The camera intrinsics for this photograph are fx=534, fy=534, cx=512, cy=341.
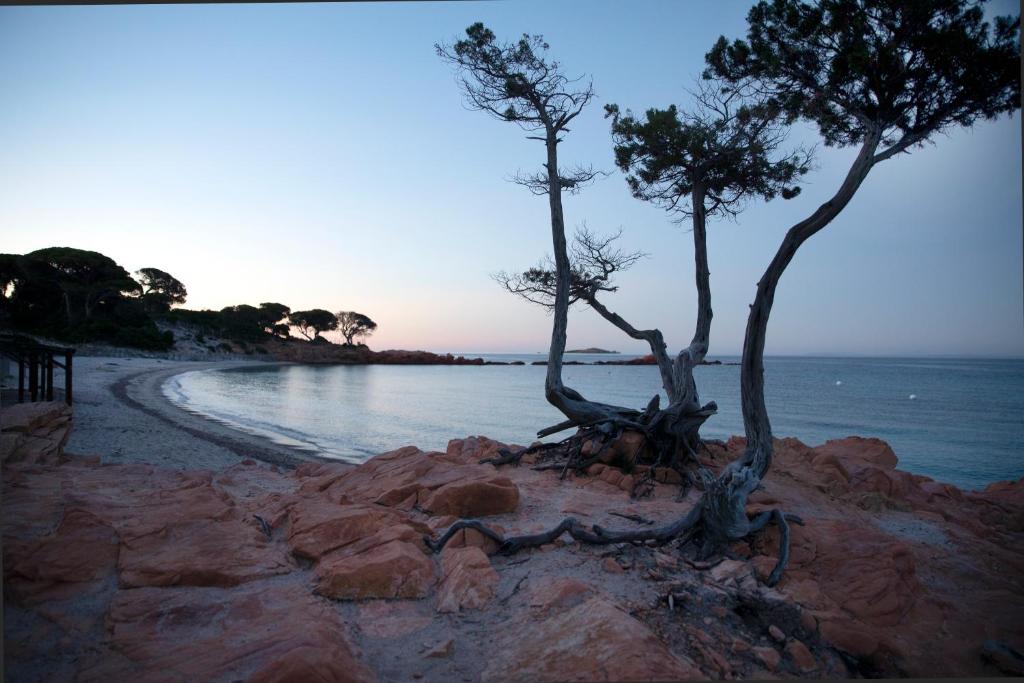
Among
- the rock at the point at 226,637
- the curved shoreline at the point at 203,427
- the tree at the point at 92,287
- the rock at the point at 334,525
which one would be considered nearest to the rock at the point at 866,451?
the rock at the point at 334,525

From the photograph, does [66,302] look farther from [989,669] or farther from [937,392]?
[937,392]

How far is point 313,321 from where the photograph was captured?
6694 cm

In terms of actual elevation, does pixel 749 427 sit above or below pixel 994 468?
above

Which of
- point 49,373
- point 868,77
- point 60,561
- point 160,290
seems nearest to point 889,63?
point 868,77

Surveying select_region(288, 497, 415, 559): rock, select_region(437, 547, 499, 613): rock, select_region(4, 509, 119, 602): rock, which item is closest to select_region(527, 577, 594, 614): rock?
select_region(437, 547, 499, 613): rock

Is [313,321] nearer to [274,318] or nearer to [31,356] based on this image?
[274,318]

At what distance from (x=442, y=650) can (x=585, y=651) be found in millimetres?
700

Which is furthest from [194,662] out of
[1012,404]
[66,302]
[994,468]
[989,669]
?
[1012,404]

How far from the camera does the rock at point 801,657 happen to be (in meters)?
2.53

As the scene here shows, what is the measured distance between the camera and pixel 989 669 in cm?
280

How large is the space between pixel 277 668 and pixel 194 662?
1.62 ft

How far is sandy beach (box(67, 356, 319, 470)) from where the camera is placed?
8.51m

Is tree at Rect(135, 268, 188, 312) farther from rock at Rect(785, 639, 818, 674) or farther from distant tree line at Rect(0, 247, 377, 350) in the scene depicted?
rock at Rect(785, 639, 818, 674)

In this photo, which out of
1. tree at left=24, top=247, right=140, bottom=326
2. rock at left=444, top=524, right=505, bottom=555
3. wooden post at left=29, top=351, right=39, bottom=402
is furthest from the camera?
tree at left=24, top=247, right=140, bottom=326
